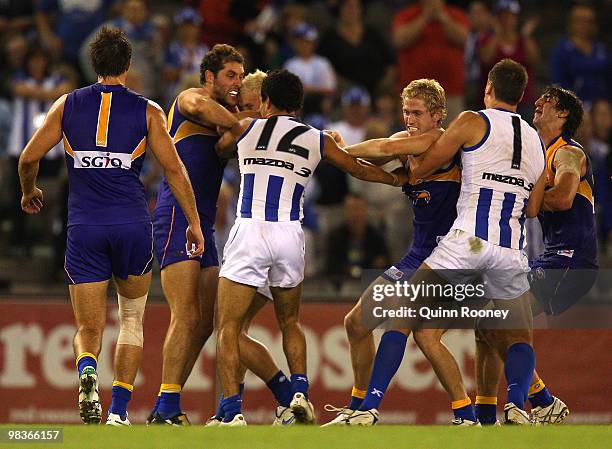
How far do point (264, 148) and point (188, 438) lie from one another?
2.33m

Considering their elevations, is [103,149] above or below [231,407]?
above

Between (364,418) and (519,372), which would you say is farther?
(519,372)

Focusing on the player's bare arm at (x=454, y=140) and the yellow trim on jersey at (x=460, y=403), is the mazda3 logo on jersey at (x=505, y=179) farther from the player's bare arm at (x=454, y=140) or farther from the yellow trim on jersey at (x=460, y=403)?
the yellow trim on jersey at (x=460, y=403)

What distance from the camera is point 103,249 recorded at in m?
8.87

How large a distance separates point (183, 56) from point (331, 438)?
28.0 feet

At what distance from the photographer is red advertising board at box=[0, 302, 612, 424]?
41.5 ft

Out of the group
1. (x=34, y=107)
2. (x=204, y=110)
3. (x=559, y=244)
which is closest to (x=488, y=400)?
(x=559, y=244)

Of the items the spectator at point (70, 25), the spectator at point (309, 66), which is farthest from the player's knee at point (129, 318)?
the spectator at point (70, 25)

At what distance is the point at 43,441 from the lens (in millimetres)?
7906

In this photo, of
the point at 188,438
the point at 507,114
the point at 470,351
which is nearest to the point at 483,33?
the point at 470,351

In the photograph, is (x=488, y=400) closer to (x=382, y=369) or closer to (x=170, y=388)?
(x=382, y=369)

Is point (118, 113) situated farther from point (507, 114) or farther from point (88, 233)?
point (507, 114)

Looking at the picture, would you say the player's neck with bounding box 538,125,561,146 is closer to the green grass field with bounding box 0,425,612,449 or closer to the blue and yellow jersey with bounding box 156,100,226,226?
the green grass field with bounding box 0,425,612,449

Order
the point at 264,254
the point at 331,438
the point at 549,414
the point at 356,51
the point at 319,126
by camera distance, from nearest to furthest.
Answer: the point at 331,438 < the point at 264,254 < the point at 549,414 < the point at 319,126 < the point at 356,51
